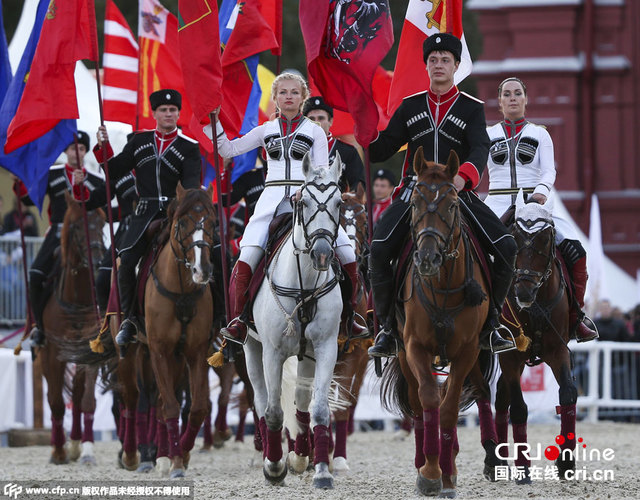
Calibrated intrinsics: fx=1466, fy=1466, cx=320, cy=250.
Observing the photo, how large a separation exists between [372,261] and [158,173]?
12.2 feet

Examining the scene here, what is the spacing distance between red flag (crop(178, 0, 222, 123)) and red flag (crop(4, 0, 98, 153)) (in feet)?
6.81

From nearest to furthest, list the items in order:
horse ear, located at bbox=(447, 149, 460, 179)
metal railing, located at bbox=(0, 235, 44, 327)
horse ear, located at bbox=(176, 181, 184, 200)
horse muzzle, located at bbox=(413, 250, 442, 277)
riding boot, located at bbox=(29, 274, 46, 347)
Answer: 1. horse muzzle, located at bbox=(413, 250, 442, 277)
2. horse ear, located at bbox=(447, 149, 460, 179)
3. horse ear, located at bbox=(176, 181, 184, 200)
4. riding boot, located at bbox=(29, 274, 46, 347)
5. metal railing, located at bbox=(0, 235, 44, 327)

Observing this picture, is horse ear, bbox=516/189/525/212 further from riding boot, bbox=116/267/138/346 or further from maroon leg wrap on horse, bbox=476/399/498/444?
riding boot, bbox=116/267/138/346

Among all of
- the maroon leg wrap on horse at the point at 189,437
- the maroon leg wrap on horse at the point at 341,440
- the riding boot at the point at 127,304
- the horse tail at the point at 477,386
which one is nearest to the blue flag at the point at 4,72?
the riding boot at the point at 127,304

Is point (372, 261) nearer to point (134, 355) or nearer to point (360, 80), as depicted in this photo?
point (360, 80)

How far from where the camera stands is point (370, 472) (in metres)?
14.5

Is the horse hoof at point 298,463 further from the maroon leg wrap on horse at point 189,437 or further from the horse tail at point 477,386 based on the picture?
the horse tail at point 477,386

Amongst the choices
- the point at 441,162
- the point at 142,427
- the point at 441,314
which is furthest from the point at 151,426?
the point at 441,314

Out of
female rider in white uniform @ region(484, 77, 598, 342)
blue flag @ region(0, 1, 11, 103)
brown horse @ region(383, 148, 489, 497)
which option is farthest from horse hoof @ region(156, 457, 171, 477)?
blue flag @ region(0, 1, 11, 103)

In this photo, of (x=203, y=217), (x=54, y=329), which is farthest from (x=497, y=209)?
(x=54, y=329)

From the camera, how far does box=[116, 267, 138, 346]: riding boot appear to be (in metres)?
14.2

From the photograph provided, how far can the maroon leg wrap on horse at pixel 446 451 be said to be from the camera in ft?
36.1

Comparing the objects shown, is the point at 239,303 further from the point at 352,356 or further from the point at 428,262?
the point at 428,262

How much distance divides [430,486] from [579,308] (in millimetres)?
2940
